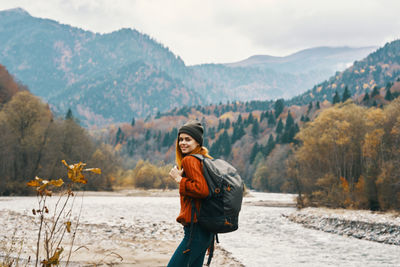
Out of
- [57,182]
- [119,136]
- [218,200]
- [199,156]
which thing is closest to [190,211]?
[218,200]

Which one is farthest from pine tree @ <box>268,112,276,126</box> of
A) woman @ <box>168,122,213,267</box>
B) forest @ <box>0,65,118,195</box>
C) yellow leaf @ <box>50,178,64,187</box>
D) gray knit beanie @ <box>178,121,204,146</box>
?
yellow leaf @ <box>50,178,64,187</box>

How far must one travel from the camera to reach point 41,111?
46781 mm

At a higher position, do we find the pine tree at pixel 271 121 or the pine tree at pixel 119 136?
the pine tree at pixel 271 121

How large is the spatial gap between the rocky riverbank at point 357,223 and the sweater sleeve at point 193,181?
63.2 ft

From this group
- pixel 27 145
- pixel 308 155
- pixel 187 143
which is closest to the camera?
pixel 187 143

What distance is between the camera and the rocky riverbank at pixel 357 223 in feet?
70.0

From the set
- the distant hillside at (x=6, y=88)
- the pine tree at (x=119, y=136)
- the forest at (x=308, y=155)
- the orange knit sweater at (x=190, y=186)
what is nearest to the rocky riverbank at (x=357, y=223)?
the forest at (x=308, y=155)

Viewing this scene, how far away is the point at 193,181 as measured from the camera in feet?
12.1

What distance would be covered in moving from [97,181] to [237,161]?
218 ft

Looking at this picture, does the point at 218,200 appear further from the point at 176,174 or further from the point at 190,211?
the point at 176,174

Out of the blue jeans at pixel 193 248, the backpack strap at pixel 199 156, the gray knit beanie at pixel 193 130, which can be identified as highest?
the gray knit beanie at pixel 193 130

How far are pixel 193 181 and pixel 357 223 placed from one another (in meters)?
23.6

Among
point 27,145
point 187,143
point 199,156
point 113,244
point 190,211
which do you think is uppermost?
point 27,145

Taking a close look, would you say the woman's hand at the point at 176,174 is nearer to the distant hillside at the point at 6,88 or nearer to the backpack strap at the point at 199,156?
the backpack strap at the point at 199,156
